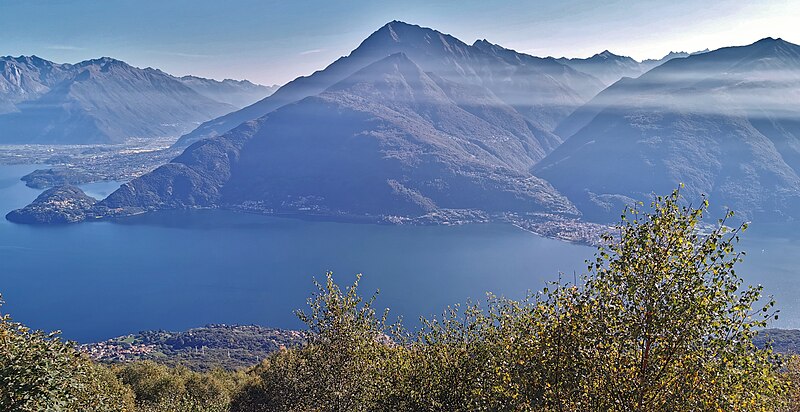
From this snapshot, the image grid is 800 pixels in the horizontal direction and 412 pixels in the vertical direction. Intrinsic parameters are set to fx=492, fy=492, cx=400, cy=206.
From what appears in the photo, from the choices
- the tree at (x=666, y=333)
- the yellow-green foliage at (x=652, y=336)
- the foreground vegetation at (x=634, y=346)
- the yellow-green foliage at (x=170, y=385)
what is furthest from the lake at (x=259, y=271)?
the tree at (x=666, y=333)

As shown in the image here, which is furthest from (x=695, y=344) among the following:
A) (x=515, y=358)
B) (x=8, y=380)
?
(x=8, y=380)

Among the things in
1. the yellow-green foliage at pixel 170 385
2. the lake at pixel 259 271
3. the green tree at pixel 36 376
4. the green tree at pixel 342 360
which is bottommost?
the lake at pixel 259 271

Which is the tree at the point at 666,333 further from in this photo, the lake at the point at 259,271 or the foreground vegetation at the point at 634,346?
the lake at the point at 259,271

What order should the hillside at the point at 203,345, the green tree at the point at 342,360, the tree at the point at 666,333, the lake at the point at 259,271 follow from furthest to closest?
the lake at the point at 259,271
the hillside at the point at 203,345
the green tree at the point at 342,360
the tree at the point at 666,333

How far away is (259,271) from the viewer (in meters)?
148

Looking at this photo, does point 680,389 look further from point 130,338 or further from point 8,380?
point 130,338

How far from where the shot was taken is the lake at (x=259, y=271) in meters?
115

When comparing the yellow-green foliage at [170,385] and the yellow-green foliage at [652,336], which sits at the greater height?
the yellow-green foliage at [652,336]

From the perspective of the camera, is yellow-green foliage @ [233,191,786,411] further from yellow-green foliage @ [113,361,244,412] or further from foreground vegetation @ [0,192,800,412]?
yellow-green foliage @ [113,361,244,412]

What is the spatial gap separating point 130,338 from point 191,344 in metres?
14.2

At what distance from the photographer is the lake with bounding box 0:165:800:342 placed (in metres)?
115

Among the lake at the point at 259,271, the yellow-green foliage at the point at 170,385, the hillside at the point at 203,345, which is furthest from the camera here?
the lake at the point at 259,271

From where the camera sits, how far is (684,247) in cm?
933

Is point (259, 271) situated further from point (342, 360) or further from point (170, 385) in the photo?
point (342, 360)
